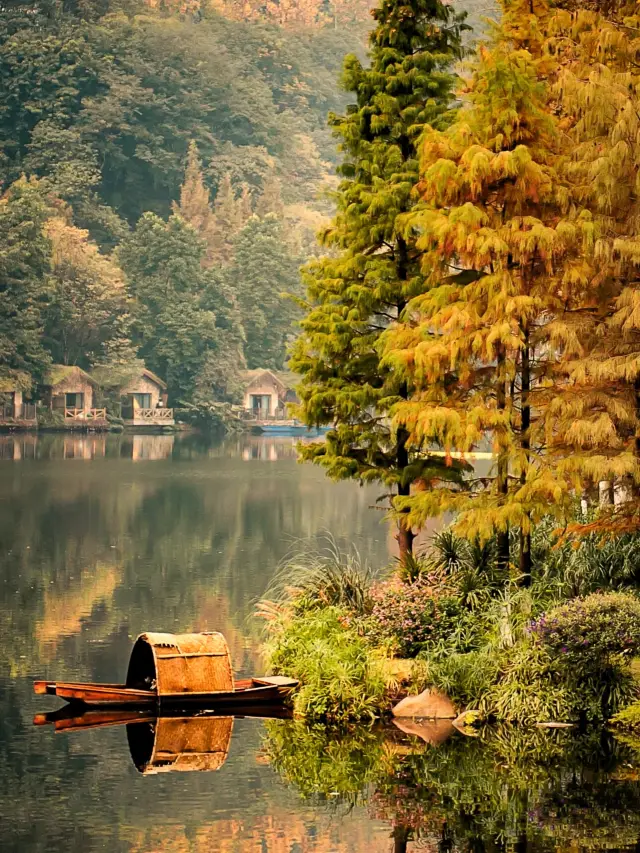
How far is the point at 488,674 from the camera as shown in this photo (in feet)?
54.7

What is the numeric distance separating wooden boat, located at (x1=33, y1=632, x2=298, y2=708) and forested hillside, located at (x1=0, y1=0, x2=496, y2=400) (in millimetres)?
76867

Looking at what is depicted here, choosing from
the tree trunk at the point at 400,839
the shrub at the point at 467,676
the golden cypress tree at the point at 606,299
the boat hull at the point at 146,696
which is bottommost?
the tree trunk at the point at 400,839

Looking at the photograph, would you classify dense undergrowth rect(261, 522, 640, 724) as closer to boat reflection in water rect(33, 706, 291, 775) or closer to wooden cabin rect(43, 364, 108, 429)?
boat reflection in water rect(33, 706, 291, 775)

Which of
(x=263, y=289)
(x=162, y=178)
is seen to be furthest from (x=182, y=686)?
(x=162, y=178)

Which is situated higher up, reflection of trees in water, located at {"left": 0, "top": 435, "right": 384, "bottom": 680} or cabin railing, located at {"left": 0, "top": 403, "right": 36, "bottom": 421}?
cabin railing, located at {"left": 0, "top": 403, "right": 36, "bottom": 421}

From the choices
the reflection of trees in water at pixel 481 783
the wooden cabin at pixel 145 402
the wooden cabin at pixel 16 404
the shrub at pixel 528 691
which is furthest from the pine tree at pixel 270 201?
the reflection of trees in water at pixel 481 783

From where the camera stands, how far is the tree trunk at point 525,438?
18.2m

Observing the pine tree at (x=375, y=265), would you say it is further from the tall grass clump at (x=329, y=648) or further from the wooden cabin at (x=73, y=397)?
the wooden cabin at (x=73, y=397)

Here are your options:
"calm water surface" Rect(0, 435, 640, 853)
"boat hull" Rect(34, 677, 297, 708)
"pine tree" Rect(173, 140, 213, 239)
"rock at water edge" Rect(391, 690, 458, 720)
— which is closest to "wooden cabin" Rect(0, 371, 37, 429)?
"pine tree" Rect(173, 140, 213, 239)

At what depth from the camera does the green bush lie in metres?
16.7

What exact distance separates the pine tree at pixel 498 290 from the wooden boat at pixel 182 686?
2.99 m

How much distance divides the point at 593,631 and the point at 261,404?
88999 millimetres

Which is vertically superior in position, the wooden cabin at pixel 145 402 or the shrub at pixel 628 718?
the wooden cabin at pixel 145 402

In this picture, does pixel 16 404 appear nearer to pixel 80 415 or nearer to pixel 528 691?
pixel 80 415
